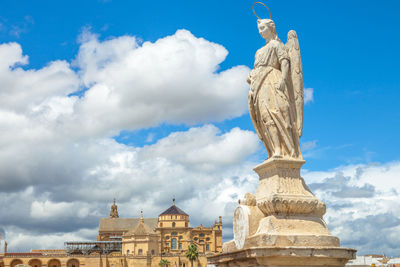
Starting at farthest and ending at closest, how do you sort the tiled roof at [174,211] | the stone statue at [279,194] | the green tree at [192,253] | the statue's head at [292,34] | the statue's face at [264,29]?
the tiled roof at [174,211], the green tree at [192,253], the statue's face at [264,29], the statue's head at [292,34], the stone statue at [279,194]

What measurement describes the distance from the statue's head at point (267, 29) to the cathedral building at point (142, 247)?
3203 inches

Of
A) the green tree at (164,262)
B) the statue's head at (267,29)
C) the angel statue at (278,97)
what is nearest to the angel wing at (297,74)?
the angel statue at (278,97)

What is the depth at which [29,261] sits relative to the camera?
8694 cm

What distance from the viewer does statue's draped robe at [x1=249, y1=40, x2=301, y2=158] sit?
6.75 m

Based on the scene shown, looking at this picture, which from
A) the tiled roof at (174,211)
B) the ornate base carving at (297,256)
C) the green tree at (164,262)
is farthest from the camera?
the tiled roof at (174,211)

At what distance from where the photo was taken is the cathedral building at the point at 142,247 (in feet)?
282

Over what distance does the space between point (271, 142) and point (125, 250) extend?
287 feet

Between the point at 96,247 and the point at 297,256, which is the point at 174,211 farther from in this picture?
the point at 297,256

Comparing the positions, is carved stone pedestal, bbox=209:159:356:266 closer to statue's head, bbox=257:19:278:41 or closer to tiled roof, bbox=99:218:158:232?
statue's head, bbox=257:19:278:41

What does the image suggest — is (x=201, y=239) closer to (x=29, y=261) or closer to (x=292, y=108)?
(x=29, y=261)

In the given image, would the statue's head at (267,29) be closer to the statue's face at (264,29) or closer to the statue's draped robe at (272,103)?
the statue's face at (264,29)

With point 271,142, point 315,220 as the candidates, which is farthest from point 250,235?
point 271,142

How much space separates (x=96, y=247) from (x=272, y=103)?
97.7 metres

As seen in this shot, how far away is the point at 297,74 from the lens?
22.8 ft
